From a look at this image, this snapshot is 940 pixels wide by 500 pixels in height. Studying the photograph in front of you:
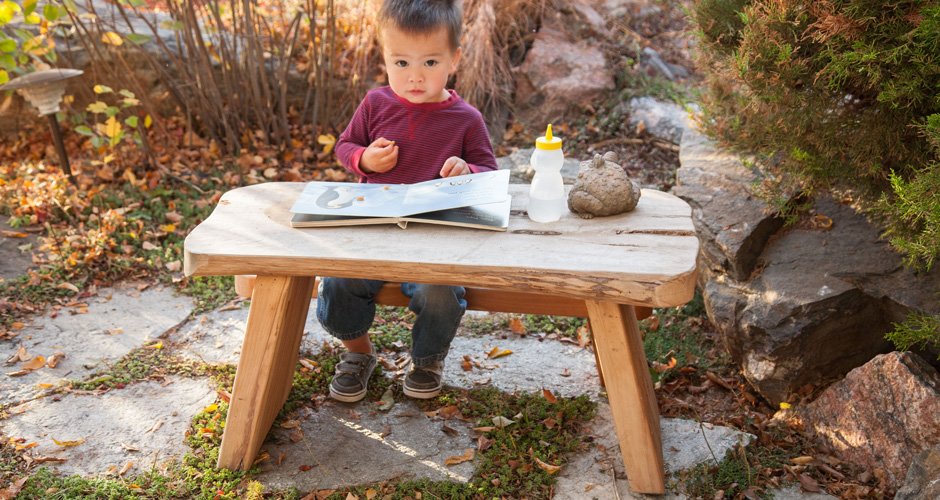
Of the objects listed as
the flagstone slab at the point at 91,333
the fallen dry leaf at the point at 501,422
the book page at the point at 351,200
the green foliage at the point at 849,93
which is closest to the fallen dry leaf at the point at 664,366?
the fallen dry leaf at the point at 501,422

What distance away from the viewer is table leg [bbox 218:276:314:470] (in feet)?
7.75

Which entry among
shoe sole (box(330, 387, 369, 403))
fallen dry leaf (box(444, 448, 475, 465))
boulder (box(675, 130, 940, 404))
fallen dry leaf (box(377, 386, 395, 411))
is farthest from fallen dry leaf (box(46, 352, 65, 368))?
boulder (box(675, 130, 940, 404))

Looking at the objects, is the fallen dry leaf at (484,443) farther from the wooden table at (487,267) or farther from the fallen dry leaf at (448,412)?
the wooden table at (487,267)

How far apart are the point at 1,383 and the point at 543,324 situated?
2.21 meters

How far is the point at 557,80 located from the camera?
5.38 meters

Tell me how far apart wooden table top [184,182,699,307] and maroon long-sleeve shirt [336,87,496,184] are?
0.52 metres

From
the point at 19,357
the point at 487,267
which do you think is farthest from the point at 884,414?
the point at 19,357

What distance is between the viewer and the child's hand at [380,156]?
272cm

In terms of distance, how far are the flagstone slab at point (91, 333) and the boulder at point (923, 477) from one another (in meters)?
2.84

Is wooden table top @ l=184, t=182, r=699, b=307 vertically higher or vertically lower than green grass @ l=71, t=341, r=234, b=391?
higher

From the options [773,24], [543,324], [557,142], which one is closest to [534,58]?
[543,324]

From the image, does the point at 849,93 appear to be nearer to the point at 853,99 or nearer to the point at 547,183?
the point at 853,99

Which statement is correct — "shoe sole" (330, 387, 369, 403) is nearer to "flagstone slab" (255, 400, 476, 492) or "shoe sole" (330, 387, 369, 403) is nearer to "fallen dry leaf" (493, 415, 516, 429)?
"flagstone slab" (255, 400, 476, 492)

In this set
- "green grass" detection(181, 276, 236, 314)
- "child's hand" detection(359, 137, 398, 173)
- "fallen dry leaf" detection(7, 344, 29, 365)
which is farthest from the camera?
"green grass" detection(181, 276, 236, 314)
